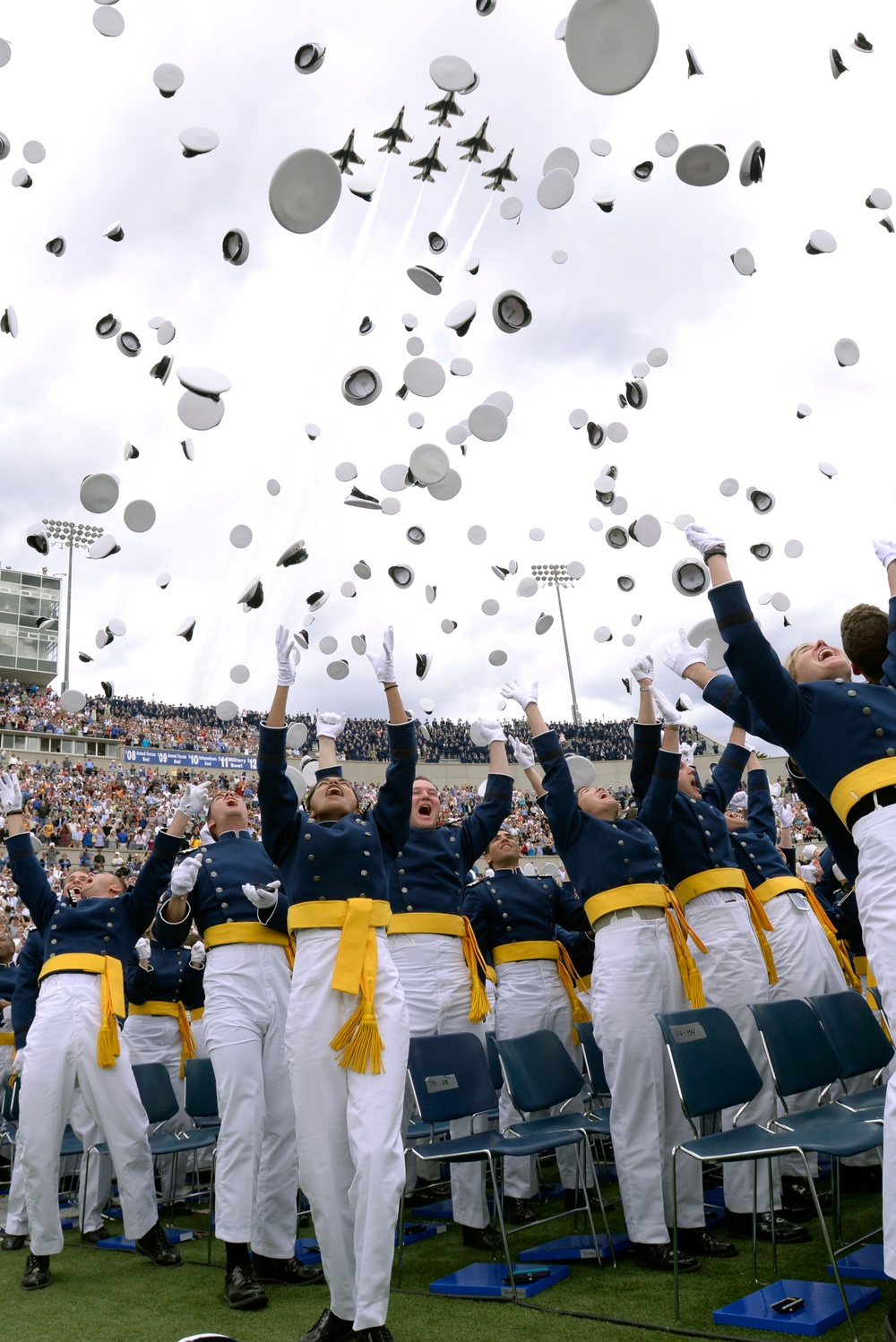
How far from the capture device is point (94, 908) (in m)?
5.95

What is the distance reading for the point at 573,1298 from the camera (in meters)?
3.82

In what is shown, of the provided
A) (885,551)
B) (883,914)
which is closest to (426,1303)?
(883,914)

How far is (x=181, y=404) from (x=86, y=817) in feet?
77.6

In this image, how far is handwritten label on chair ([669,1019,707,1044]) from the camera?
4.13m

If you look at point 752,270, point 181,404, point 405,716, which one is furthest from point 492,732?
point 752,270

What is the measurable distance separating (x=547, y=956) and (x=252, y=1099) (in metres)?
2.19

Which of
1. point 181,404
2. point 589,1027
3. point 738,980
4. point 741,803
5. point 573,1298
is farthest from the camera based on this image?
point 741,803

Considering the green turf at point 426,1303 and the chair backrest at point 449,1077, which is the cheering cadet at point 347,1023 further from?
the chair backrest at point 449,1077

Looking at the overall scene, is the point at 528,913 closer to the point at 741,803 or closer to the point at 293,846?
the point at 293,846

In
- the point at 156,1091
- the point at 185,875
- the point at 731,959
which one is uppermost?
the point at 185,875

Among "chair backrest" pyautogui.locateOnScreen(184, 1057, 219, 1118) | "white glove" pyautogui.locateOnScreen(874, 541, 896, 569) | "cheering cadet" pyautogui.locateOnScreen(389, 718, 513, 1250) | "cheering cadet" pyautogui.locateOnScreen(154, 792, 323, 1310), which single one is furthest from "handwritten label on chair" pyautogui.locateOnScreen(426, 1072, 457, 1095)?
"white glove" pyautogui.locateOnScreen(874, 541, 896, 569)

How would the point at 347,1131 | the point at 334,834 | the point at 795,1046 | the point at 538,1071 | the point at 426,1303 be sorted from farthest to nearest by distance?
the point at 538,1071 < the point at 795,1046 < the point at 334,834 < the point at 426,1303 < the point at 347,1131

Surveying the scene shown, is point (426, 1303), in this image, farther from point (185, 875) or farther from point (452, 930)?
point (185, 875)

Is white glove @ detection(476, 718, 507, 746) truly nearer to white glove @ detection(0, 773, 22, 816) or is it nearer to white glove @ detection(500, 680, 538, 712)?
white glove @ detection(500, 680, 538, 712)
